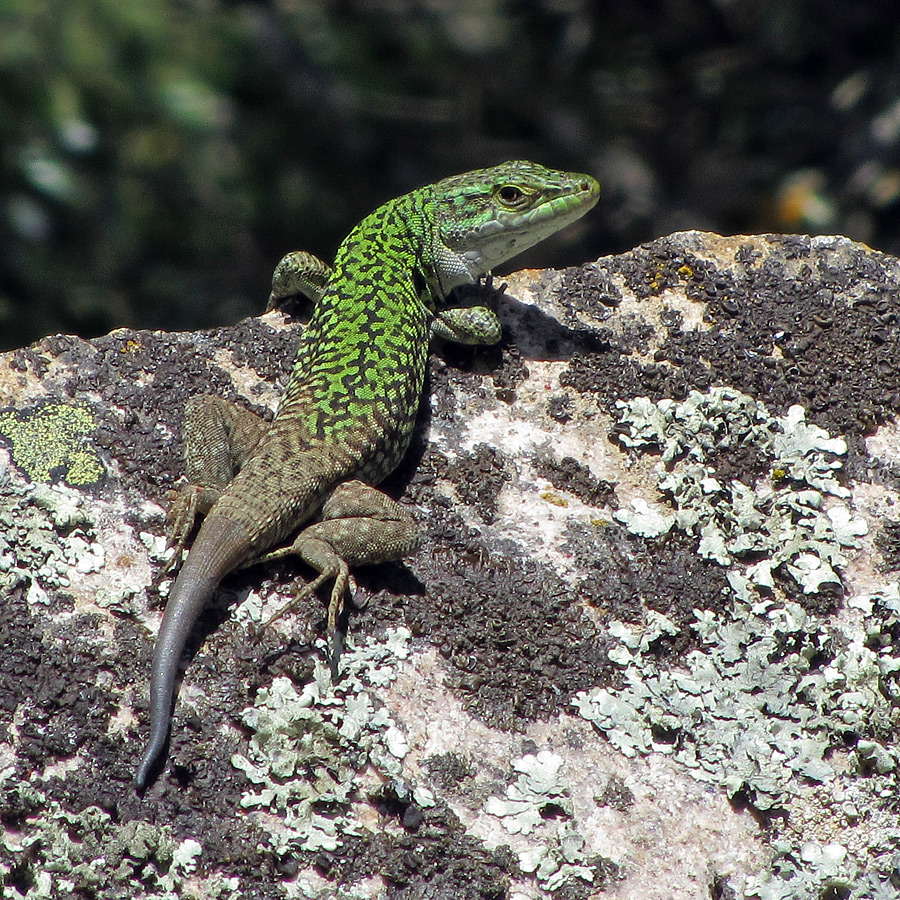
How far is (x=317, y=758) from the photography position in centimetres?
379

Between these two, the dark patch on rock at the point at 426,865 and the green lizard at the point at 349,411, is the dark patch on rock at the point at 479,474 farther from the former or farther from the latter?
the dark patch on rock at the point at 426,865

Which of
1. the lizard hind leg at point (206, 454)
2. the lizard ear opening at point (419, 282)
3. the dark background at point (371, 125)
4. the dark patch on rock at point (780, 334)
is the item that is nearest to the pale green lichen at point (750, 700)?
the dark patch on rock at point (780, 334)

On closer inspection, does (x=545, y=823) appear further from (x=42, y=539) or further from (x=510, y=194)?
(x=510, y=194)

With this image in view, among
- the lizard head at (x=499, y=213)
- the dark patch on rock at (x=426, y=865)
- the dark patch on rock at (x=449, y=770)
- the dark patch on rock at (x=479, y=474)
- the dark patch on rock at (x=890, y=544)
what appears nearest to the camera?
the dark patch on rock at (x=426, y=865)

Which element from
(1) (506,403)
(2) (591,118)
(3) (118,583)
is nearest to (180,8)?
(2) (591,118)

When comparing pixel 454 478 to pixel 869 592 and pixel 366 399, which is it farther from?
pixel 869 592

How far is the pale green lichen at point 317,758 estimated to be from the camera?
3.70 meters

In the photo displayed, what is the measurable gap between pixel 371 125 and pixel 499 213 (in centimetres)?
346

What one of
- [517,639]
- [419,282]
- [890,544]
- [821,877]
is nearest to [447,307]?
[419,282]

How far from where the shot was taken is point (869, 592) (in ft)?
14.8

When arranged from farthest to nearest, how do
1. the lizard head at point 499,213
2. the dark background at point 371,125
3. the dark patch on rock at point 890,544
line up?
1. the dark background at point 371,125
2. the lizard head at point 499,213
3. the dark patch on rock at point 890,544

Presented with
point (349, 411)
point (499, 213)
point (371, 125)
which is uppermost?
point (499, 213)

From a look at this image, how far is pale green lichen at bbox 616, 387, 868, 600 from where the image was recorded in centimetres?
456

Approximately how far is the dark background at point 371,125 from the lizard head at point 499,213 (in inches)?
91.0
